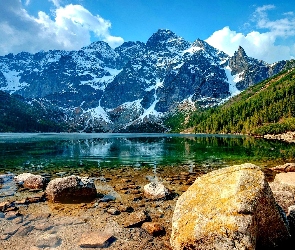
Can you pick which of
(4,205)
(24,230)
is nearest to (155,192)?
(24,230)

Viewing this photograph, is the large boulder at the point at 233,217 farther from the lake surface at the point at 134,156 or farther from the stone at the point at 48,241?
the lake surface at the point at 134,156

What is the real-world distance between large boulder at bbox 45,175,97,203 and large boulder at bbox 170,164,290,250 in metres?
11.6

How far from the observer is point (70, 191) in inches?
830

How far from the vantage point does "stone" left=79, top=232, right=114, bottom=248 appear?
12.7m

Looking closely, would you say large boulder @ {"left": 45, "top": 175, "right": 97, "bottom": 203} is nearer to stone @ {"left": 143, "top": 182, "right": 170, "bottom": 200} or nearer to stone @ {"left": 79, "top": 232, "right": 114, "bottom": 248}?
stone @ {"left": 143, "top": 182, "right": 170, "bottom": 200}

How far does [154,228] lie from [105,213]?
453 centimetres

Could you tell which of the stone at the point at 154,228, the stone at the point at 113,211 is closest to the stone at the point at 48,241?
the stone at the point at 113,211

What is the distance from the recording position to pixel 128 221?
16.0 m

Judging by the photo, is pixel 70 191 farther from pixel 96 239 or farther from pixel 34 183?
pixel 96 239

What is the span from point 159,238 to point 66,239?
497cm

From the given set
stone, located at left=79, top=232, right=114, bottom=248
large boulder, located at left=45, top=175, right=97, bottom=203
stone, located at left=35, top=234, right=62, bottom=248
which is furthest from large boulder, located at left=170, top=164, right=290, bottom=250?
large boulder, located at left=45, top=175, right=97, bottom=203

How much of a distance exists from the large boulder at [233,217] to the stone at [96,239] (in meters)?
3.55

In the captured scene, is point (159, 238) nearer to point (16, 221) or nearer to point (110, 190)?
point (16, 221)

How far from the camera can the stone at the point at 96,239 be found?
12719 mm
